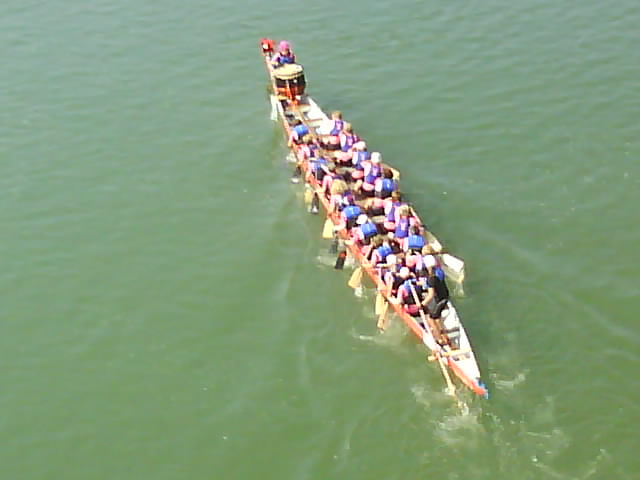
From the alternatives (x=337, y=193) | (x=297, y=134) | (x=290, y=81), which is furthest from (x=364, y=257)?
(x=290, y=81)

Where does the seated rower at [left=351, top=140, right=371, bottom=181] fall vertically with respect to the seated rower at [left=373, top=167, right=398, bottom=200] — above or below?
above

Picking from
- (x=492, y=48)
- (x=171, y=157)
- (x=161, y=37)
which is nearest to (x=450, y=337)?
(x=171, y=157)

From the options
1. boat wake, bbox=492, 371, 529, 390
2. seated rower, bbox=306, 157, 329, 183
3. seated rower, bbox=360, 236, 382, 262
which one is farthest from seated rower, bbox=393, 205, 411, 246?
boat wake, bbox=492, 371, 529, 390

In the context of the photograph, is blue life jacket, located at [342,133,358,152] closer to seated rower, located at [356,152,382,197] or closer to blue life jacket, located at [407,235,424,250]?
seated rower, located at [356,152,382,197]

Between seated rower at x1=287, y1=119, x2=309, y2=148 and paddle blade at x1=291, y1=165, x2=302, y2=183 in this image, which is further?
paddle blade at x1=291, y1=165, x2=302, y2=183

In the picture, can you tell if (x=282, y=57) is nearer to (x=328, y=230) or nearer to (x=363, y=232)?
(x=328, y=230)

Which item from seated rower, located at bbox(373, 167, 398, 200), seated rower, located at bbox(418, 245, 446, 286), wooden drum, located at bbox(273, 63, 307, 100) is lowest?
seated rower, located at bbox(418, 245, 446, 286)
